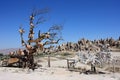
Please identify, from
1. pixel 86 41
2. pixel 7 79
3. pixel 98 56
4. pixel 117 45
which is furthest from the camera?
pixel 86 41

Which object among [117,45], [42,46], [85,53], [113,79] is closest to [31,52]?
[42,46]

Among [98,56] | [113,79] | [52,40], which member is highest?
[52,40]

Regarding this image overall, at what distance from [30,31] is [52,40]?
8.26 feet

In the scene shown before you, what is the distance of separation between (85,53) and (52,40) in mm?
4444

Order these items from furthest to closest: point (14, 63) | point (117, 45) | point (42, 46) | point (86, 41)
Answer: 1. point (86, 41)
2. point (117, 45)
3. point (14, 63)
4. point (42, 46)

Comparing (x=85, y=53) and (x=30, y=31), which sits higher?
(x=30, y=31)

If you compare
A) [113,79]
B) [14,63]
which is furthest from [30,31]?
[113,79]

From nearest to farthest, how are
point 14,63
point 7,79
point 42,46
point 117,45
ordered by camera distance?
point 7,79
point 42,46
point 14,63
point 117,45

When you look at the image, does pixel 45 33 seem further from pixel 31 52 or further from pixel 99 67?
pixel 99 67

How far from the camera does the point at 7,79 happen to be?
18.0m

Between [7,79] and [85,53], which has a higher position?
[85,53]

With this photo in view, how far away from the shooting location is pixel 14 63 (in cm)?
2750

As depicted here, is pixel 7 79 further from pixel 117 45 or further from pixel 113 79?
pixel 117 45

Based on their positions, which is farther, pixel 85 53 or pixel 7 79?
pixel 85 53
